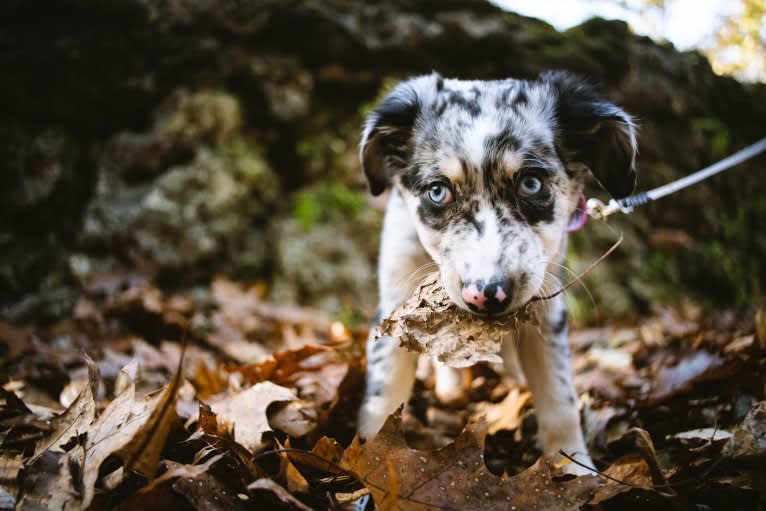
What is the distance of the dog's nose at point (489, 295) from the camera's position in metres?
1.89

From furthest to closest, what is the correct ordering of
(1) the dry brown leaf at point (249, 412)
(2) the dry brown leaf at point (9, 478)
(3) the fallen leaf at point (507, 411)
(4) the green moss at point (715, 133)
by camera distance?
1. (4) the green moss at point (715, 133)
2. (3) the fallen leaf at point (507, 411)
3. (1) the dry brown leaf at point (249, 412)
4. (2) the dry brown leaf at point (9, 478)

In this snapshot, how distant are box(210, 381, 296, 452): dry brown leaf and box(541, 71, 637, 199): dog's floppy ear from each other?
1.82 metres

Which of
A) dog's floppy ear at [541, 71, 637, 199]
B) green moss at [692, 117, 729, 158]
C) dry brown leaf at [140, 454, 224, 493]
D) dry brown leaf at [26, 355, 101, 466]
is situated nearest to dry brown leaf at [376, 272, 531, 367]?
dry brown leaf at [140, 454, 224, 493]

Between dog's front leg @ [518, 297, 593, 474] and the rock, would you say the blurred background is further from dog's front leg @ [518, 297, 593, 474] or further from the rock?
dog's front leg @ [518, 297, 593, 474]

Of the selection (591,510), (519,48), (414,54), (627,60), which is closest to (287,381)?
(591,510)

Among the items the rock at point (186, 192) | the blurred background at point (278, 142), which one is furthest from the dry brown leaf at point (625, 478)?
the rock at point (186, 192)

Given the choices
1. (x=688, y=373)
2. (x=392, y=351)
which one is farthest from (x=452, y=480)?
(x=688, y=373)

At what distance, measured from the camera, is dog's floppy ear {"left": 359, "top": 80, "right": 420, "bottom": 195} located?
2826mm

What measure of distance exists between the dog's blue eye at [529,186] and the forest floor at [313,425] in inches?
41.3

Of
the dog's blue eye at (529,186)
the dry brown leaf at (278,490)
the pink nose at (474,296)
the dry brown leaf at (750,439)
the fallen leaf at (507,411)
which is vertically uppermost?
the dog's blue eye at (529,186)

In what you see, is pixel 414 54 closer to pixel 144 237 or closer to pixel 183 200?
pixel 183 200

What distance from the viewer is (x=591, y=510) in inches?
67.8

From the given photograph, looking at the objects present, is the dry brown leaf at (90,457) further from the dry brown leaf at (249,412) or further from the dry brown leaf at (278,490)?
the dry brown leaf at (249,412)

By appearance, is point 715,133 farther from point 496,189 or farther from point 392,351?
point 392,351
